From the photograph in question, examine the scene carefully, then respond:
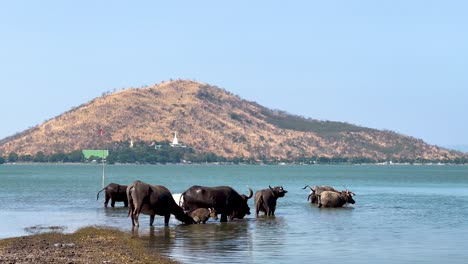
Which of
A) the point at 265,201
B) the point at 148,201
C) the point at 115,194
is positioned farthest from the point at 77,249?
the point at 115,194

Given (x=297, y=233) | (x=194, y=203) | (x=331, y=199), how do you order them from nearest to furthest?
(x=297, y=233)
(x=194, y=203)
(x=331, y=199)

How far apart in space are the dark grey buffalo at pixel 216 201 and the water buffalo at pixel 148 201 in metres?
2.05

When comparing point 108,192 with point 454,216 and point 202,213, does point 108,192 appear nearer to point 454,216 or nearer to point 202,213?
point 202,213

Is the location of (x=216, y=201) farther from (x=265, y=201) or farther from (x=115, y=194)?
(x=115, y=194)

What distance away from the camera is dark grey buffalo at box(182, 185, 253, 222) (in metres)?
35.0

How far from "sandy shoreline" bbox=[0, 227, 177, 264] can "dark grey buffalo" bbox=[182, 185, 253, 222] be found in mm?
5166

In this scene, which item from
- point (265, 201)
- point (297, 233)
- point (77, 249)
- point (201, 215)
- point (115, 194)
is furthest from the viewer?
point (115, 194)

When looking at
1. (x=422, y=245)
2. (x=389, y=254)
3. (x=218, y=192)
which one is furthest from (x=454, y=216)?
(x=389, y=254)

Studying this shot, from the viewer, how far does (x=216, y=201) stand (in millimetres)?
35312

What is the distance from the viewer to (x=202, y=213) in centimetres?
3434

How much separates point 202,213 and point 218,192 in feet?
4.89

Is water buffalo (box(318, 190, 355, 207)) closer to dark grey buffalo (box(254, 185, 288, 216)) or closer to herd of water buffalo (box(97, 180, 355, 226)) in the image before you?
herd of water buffalo (box(97, 180, 355, 226))

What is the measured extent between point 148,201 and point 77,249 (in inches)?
317

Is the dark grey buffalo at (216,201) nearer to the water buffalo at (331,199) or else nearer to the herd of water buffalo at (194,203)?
the herd of water buffalo at (194,203)
